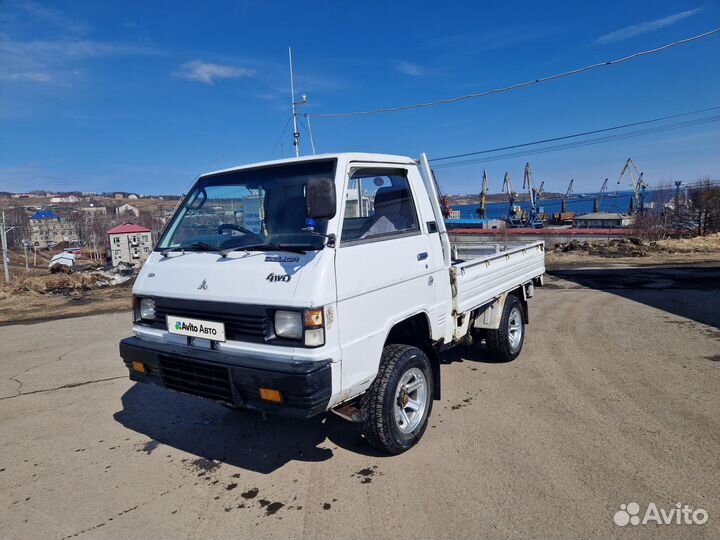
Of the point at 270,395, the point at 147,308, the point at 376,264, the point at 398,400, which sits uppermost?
the point at 376,264

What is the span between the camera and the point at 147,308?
3701 millimetres

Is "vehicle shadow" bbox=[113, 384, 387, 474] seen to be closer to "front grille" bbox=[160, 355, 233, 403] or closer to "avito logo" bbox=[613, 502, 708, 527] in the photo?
"front grille" bbox=[160, 355, 233, 403]

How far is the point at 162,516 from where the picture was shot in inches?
116

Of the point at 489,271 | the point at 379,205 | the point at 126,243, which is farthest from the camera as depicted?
the point at 126,243

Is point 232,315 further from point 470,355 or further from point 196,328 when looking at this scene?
point 470,355

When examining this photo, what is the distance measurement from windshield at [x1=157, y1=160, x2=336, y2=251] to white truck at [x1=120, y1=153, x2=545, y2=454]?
0.5 inches

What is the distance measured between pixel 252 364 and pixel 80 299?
1306 cm

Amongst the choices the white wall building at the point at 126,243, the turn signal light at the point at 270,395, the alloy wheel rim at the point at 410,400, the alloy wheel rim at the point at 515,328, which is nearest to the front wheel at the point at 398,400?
the alloy wheel rim at the point at 410,400

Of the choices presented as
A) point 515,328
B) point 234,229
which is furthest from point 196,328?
point 515,328

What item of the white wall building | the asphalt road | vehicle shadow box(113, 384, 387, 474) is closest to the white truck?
the asphalt road

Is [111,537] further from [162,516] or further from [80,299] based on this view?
[80,299]

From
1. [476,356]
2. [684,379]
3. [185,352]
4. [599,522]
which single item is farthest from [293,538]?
[684,379]

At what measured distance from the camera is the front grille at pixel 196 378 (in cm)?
310

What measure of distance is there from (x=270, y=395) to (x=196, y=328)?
860 millimetres
